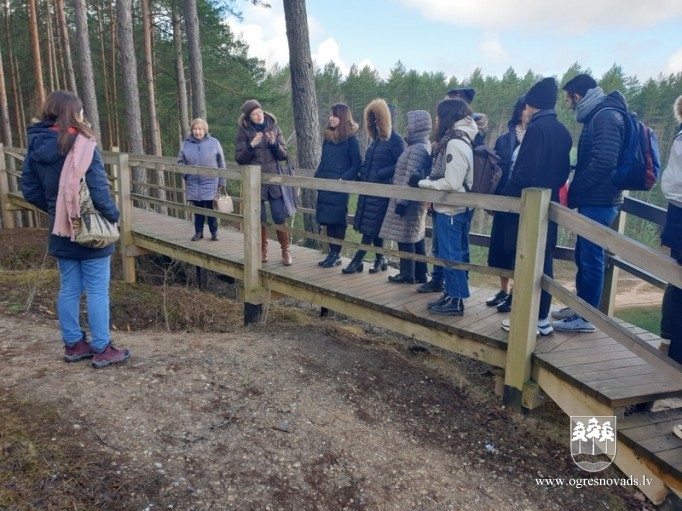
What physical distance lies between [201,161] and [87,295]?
317 centimetres

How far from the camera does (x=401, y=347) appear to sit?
530 cm

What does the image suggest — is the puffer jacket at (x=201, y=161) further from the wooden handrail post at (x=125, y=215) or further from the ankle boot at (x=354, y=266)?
the ankle boot at (x=354, y=266)

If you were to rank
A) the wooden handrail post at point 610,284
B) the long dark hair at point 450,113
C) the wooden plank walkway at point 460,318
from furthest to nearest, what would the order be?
the wooden handrail post at point 610,284 < the long dark hair at point 450,113 < the wooden plank walkway at point 460,318

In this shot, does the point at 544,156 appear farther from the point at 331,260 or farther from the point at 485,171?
the point at 331,260

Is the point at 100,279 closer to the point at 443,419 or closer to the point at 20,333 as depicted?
the point at 20,333

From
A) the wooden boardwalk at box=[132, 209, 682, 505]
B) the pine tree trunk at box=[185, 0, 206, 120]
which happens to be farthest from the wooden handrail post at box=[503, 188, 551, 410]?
the pine tree trunk at box=[185, 0, 206, 120]

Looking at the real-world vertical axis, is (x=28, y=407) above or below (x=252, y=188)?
below

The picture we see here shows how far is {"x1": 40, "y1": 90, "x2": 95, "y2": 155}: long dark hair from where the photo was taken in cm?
323

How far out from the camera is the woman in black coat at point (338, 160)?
15.8 feet

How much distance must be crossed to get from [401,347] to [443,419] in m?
1.68

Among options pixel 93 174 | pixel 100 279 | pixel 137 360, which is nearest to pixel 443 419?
pixel 137 360

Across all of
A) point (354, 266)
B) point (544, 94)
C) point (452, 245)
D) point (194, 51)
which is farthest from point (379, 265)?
→ point (194, 51)

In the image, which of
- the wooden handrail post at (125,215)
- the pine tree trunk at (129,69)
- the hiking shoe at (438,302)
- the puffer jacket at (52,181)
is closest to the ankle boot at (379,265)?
the hiking shoe at (438,302)

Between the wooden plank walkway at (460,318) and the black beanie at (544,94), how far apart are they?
169 cm
